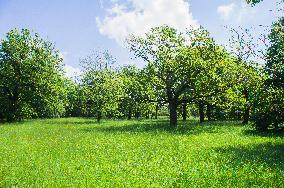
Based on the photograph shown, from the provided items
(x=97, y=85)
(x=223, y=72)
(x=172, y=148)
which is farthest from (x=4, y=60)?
(x=172, y=148)

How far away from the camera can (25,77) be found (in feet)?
202

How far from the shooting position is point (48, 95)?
Answer: 63.3 metres

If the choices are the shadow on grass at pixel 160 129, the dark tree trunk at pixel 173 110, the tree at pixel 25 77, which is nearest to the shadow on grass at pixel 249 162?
the shadow on grass at pixel 160 129

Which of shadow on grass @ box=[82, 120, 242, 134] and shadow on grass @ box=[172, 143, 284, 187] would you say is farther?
shadow on grass @ box=[82, 120, 242, 134]

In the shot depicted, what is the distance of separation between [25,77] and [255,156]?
51.4 meters

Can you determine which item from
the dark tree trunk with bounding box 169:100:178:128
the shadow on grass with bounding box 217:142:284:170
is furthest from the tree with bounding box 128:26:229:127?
the shadow on grass with bounding box 217:142:284:170

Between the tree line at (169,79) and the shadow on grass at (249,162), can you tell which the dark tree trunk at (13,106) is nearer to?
the tree line at (169,79)

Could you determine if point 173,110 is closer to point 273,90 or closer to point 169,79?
point 169,79

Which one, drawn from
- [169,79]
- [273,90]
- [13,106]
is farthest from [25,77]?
[273,90]

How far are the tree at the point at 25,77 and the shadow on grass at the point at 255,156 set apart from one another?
47.3 meters

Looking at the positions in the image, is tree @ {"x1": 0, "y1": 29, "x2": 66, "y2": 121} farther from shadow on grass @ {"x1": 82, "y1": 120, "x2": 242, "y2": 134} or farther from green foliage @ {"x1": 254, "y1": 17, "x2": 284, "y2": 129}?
green foliage @ {"x1": 254, "y1": 17, "x2": 284, "y2": 129}

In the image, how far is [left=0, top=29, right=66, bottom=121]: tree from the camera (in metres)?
61.6

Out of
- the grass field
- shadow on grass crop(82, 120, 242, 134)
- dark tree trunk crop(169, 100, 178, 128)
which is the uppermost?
dark tree trunk crop(169, 100, 178, 128)

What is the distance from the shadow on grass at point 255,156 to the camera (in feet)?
52.8
